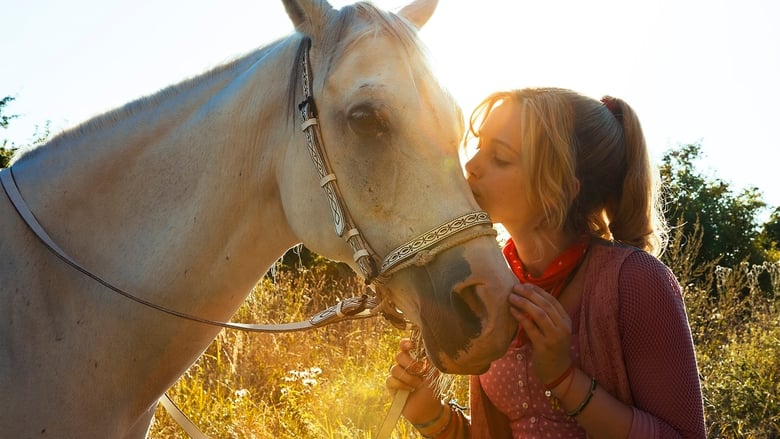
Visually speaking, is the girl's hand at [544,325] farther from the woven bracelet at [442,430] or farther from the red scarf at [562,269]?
the woven bracelet at [442,430]

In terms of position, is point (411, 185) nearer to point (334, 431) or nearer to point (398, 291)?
point (398, 291)

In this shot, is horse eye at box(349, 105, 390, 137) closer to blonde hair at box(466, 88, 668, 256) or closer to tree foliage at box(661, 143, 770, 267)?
blonde hair at box(466, 88, 668, 256)

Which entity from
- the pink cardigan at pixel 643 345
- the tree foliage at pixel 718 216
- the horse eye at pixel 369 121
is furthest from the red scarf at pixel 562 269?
the tree foliage at pixel 718 216

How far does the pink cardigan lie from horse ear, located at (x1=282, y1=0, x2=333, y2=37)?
116 centimetres

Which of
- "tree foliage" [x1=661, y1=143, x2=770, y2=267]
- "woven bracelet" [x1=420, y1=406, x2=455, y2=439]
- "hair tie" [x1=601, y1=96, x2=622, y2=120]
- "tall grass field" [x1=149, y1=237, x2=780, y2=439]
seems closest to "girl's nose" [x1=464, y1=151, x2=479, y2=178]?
"hair tie" [x1=601, y1=96, x2=622, y2=120]

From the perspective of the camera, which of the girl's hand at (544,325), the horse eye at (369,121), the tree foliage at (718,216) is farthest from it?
A: the tree foliage at (718,216)

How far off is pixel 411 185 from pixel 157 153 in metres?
0.85

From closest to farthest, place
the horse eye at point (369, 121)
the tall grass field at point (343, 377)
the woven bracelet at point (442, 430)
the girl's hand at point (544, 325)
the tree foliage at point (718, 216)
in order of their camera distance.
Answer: the girl's hand at point (544, 325)
the horse eye at point (369, 121)
the woven bracelet at point (442, 430)
the tall grass field at point (343, 377)
the tree foliage at point (718, 216)

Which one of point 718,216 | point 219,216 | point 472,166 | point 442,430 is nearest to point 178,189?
point 219,216

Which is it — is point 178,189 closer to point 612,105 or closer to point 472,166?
point 472,166

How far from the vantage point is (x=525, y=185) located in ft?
6.15

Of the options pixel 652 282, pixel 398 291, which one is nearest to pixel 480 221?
pixel 398 291

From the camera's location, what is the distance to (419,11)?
2.24 m

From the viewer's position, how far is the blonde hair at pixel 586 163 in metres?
1.85
